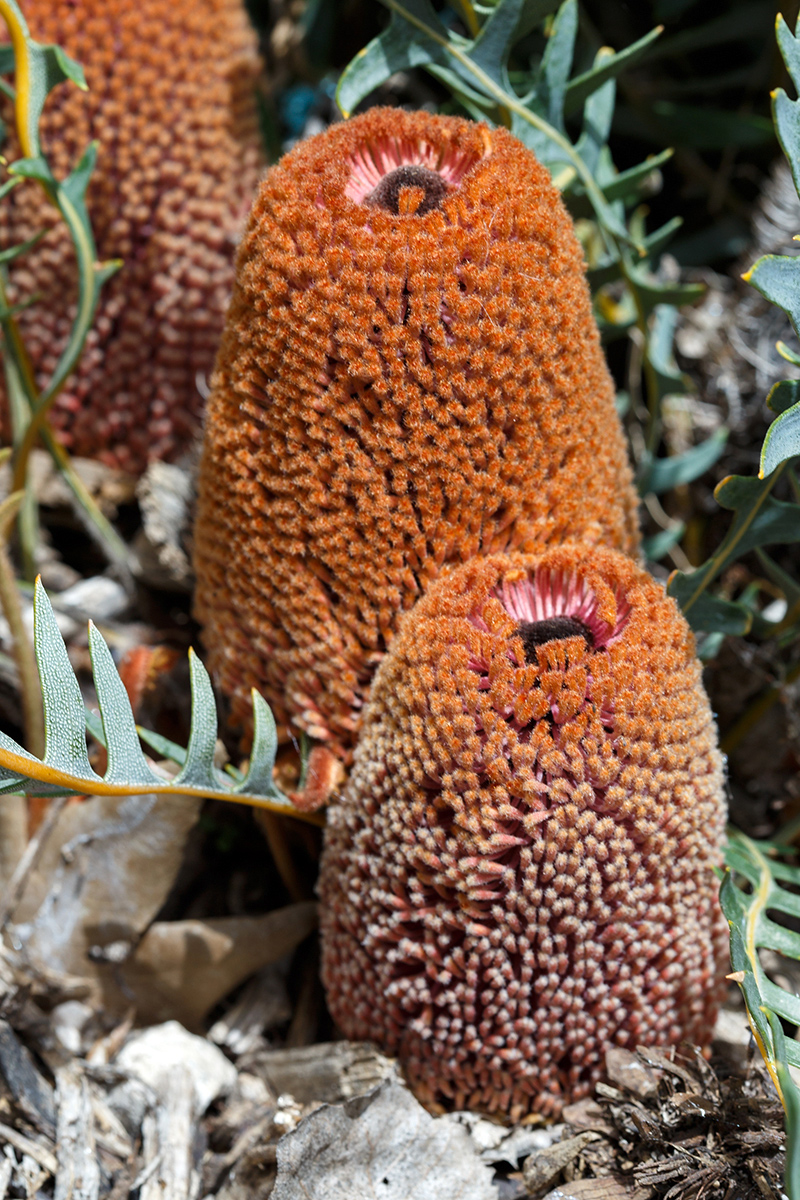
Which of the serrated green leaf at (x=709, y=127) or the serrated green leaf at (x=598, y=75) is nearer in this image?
the serrated green leaf at (x=598, y=75)

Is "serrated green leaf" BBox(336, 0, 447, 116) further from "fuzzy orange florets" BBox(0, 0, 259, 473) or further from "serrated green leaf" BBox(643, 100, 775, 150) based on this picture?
"serrated green leaf" BBox(643, 100, 775, 150)

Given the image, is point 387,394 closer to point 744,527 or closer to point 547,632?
point 547,632

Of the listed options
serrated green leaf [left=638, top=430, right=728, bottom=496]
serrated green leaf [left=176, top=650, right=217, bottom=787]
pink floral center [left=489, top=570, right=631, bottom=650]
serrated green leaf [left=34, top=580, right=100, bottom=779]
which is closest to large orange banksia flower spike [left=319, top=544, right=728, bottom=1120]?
pink floral center [left=489, top=570, right=631, bottom=650]

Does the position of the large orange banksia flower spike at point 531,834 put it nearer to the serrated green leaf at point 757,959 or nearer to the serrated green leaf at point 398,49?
the serrated green leaf at point 757,959

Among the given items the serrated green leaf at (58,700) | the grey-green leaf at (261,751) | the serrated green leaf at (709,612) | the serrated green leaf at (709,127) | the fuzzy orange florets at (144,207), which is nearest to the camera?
the serrated green leaf at (58,700)

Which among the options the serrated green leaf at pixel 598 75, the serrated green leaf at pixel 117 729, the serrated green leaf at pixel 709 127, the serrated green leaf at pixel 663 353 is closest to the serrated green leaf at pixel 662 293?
the serrated green leaf at pixel 663 353

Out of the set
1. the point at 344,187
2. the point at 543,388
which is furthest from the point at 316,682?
the point at 344,187

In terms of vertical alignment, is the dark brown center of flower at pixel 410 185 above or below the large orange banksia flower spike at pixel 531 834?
above

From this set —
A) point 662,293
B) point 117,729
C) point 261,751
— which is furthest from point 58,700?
point 662,293
